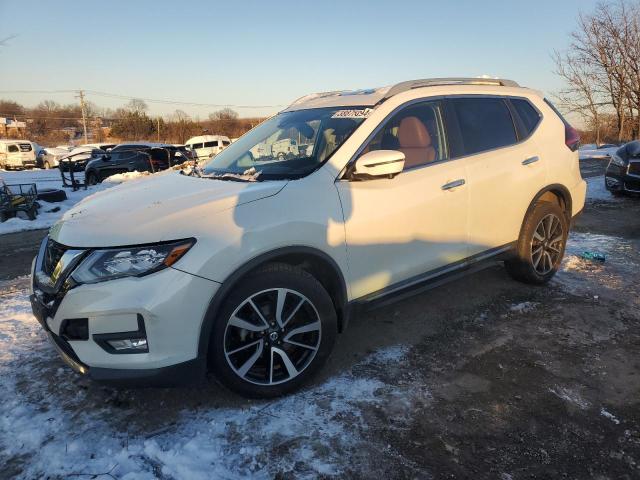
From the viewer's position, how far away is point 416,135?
330cm

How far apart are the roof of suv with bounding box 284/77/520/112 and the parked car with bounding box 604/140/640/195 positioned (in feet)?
18.5

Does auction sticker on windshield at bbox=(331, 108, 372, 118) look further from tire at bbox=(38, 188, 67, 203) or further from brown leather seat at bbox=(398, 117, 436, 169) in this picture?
tire at bbox=(38, 188, 67, 203)

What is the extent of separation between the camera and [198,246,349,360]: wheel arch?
2312 millimetres

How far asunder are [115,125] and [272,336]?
5626 centimetres

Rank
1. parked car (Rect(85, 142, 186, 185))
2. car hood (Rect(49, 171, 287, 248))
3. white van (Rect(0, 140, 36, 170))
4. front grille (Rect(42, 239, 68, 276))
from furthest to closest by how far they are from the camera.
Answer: white van (Rect(0, 140, 36, 170))
parked car (Rect(85, 142, 186, 185))
front grille (Rect(42, 239, 68, 276))
car hood (Rect(49, 171, 287, 248))

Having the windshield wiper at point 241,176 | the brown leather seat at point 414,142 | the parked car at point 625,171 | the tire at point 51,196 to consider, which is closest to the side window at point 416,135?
the brown leather seat at point 414,142

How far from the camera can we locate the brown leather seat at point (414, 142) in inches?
126

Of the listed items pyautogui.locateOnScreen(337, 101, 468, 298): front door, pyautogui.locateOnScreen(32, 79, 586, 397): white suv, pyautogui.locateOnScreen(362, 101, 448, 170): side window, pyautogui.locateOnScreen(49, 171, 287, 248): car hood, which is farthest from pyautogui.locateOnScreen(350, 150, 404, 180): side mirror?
pyautogui.locateOnScreen(49, 171, 287, 248): car hood

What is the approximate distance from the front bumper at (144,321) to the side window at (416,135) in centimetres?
154

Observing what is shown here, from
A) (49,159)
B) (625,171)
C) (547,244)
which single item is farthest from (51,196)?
(49,159)

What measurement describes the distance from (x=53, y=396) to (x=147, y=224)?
1.33 meters

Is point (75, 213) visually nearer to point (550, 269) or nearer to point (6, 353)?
point (6, 353)

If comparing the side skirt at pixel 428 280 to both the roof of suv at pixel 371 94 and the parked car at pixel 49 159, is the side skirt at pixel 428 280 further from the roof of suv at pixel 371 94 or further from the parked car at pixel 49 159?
the parked car at pixel 49 159

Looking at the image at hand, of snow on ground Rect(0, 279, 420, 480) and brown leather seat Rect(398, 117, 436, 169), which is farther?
brown leather seat Rect(398, 117, 436, 169)
